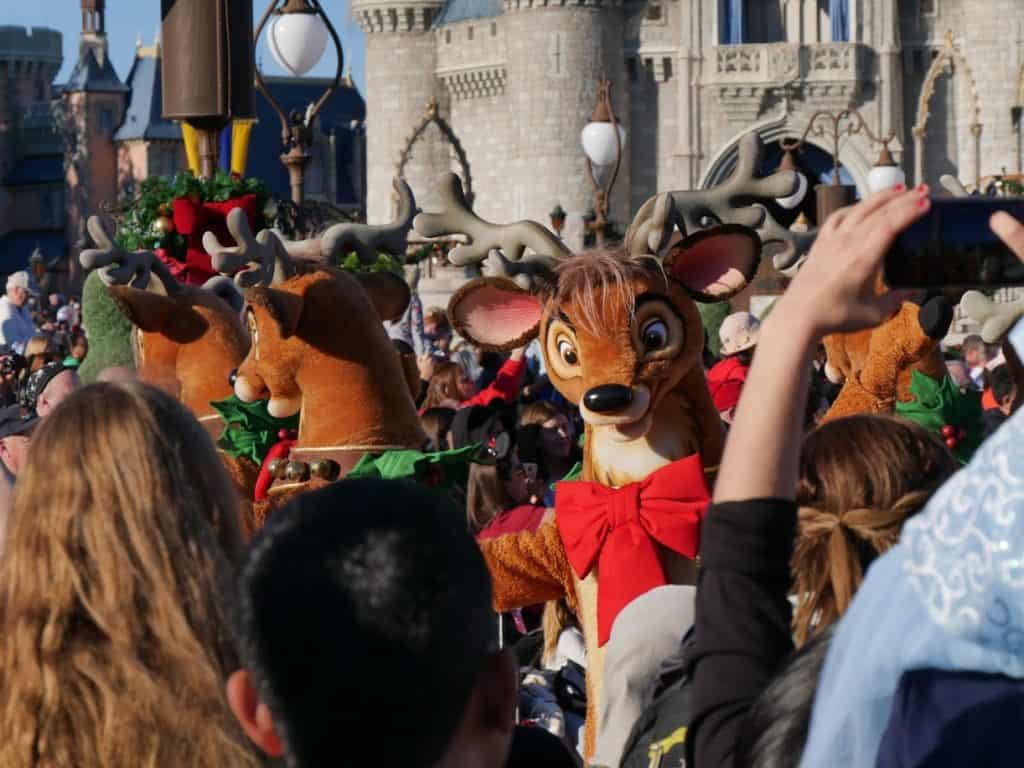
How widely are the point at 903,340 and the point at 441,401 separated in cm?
354

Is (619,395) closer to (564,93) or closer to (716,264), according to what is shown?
(716,264)

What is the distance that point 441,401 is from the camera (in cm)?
926

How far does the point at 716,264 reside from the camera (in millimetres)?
4551

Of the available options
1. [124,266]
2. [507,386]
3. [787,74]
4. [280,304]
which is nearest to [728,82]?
[787,74]

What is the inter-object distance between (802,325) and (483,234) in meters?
3.19

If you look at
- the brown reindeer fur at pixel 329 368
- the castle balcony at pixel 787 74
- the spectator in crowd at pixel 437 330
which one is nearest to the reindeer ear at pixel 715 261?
the brown reindeer fur at pixel 329 368

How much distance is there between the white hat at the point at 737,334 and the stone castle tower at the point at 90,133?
62.7 meters

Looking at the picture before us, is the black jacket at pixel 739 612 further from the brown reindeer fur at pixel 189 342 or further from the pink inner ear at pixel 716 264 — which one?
the brown reindeer fur at pixel 189 342

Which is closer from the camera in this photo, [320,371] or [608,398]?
[608,398]

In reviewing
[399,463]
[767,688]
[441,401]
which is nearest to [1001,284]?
[767,688]

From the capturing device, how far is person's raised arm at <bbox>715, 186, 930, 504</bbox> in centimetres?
188

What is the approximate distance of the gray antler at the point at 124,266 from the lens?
5957mm

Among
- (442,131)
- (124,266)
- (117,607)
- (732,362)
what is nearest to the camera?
(117,607)

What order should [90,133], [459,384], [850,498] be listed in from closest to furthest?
[850,498] → [459,384] → [90,133]
